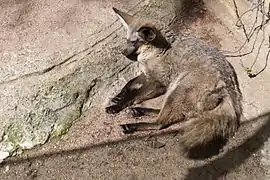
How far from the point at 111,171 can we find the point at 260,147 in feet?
3.04

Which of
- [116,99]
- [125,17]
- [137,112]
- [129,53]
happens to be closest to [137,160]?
[137,112]

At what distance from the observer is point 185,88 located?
3.21 meters

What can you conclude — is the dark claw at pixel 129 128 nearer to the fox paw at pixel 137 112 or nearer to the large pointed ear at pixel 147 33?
the fox paw at pixel 137 112

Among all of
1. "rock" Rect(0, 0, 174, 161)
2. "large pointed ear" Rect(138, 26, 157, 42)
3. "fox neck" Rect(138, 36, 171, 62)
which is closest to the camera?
"rock" Rect(0, 0, 174, 161)

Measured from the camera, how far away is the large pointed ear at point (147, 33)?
10.8 ft

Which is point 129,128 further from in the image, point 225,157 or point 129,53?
point 225,157

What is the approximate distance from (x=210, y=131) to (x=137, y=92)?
2.14ft

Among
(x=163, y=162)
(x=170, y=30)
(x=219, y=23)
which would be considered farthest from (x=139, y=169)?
(x=219, y=23)

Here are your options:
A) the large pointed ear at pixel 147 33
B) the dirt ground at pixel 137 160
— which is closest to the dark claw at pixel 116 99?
the dirt ground at pixel 137 160

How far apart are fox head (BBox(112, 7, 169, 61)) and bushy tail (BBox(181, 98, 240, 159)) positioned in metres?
0.60

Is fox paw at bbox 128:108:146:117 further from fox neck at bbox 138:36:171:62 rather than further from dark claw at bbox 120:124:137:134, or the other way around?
fox neck at bbox 138:36:171:62

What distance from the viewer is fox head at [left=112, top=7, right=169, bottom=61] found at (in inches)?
130

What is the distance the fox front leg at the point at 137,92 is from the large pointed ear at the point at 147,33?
0.28 metres

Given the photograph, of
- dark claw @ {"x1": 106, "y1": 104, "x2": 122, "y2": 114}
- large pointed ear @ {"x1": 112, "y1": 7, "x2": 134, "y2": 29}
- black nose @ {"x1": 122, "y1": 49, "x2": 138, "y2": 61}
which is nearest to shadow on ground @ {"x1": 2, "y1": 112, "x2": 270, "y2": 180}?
dark claw @ {"x1": 106, "y1": 104, "x2": 122, "y2": 114}
